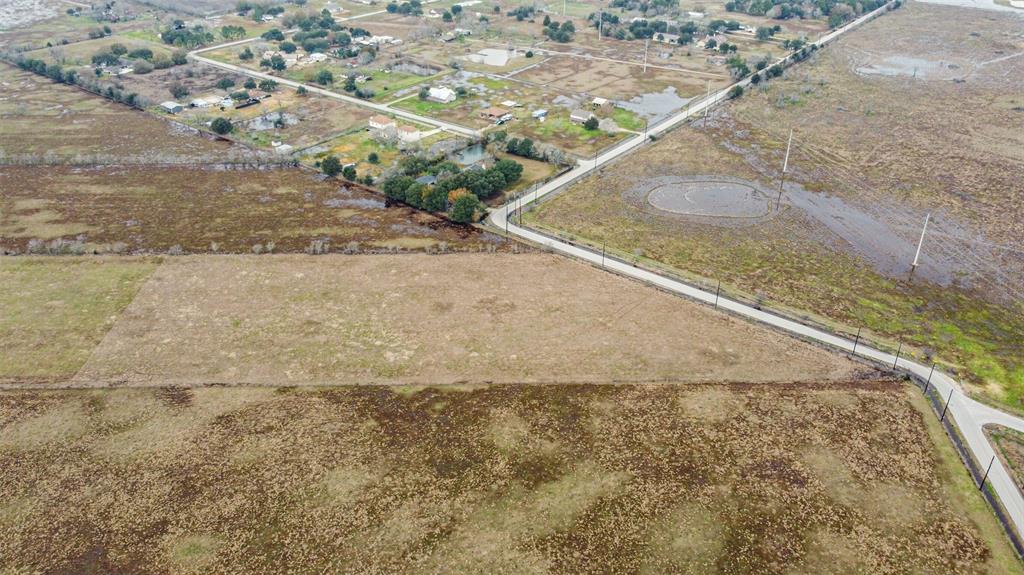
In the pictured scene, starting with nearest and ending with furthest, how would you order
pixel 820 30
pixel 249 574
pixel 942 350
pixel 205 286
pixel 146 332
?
pixel 249 574 < pixel 942 350 < pixel 146 332 < pixel 205 286 < pixel 820 30

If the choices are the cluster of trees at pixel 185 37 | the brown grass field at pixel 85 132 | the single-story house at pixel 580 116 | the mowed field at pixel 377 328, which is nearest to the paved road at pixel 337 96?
the cluster of trees at pixel 185 37

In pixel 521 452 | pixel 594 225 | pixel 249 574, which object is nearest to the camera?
pixel 249 574

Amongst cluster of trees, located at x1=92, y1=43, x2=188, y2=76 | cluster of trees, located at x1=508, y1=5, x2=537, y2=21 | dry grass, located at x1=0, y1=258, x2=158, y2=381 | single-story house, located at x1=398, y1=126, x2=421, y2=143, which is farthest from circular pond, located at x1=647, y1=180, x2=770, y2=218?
cluster of trees, located at x1=508, y1=5, x2=537, y2=21

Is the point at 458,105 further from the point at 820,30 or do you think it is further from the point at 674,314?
the point at 820,30

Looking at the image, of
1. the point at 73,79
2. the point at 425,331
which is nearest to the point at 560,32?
the point at 73,79

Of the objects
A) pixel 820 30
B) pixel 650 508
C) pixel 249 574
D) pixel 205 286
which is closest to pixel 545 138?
pixel 205 286
